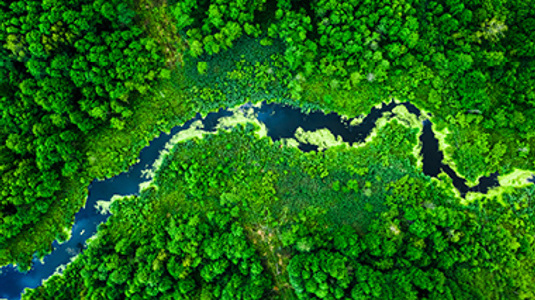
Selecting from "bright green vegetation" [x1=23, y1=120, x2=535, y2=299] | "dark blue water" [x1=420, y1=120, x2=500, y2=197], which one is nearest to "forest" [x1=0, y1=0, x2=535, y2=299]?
"bright green vegetation" [x1=23, y1=120, x2=535, y2=299]

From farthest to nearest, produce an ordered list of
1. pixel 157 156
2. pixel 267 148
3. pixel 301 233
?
pixel 157 156 → pixel 267 148 → pixel 301 233

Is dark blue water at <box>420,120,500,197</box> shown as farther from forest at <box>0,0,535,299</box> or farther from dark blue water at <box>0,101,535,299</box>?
forest at <box>0,0,535,299</box>

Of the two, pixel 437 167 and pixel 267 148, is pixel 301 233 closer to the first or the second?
pixel 267 148

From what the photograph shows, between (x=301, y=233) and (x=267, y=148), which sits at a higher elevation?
(x=267, y=148)

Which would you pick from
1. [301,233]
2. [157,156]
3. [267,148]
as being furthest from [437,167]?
[157,156]

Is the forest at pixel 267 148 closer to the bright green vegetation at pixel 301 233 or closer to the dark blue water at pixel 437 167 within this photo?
the bright green vegetation at pixel 301 233

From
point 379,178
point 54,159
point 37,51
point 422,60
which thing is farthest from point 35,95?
point 422,60
